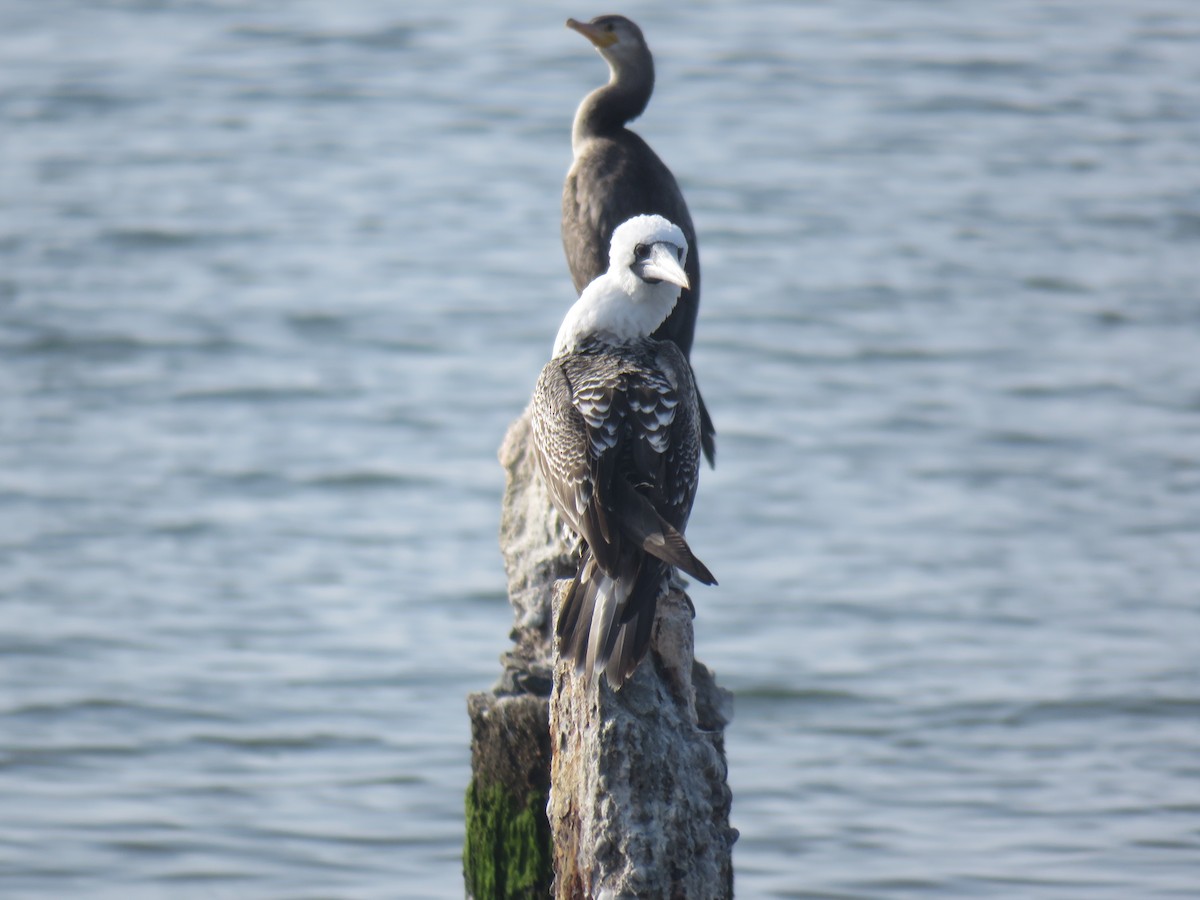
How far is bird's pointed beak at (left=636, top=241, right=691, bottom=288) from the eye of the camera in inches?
196

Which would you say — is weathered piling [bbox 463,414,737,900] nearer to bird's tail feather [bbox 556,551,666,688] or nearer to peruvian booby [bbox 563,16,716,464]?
bird's tail feather [bbox 556,551,666,688]

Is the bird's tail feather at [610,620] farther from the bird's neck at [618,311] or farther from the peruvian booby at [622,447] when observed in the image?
the bird's neck at [618,311]

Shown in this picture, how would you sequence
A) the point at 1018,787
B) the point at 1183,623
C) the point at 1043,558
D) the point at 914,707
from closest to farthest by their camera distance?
the point at 1018,787 < the point at 914,707 < the point at 1183,623 < the point at 1043,558

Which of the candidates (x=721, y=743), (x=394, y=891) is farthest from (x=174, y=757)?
(x=721, y=743)

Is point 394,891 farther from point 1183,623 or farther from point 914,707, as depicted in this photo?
point 1183,623

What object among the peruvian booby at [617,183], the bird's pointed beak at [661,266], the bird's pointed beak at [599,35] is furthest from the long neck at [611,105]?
the bird's pointed beak at [661,266]

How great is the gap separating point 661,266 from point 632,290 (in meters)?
0.17

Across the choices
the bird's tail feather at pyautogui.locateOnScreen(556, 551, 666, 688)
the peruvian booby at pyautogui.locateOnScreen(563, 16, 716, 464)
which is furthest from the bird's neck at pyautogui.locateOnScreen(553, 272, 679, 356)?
the peruvian booby at pyautogui.locateOnScreen(563, 16, 716, 464)

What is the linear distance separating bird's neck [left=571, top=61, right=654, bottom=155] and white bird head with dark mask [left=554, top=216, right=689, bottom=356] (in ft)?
9.09

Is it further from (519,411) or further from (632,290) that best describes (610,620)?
(519,411)

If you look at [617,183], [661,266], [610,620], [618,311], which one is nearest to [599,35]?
[617,183]

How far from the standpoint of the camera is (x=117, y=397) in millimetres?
14961

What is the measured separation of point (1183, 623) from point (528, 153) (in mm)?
12054

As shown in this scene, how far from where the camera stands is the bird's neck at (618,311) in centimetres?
524
